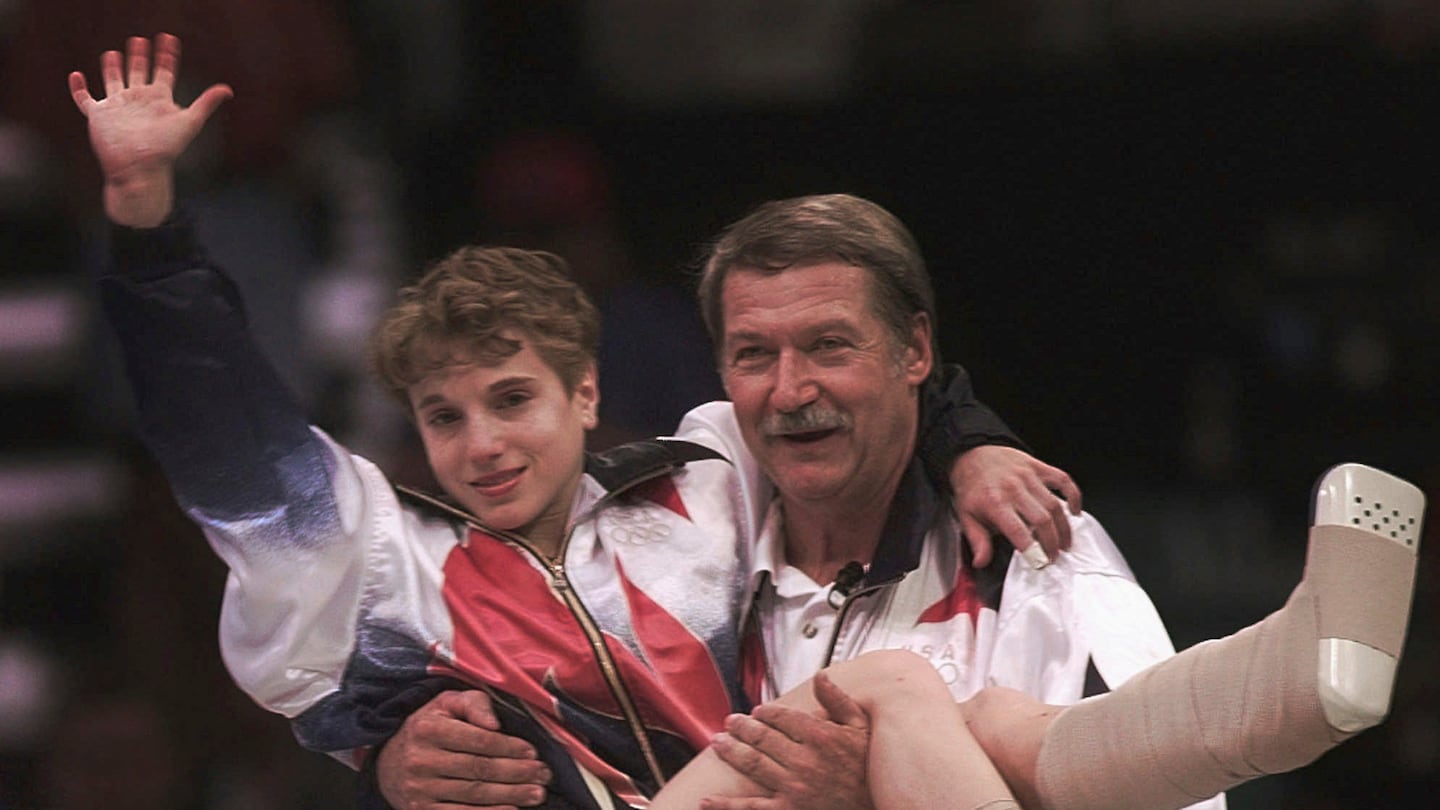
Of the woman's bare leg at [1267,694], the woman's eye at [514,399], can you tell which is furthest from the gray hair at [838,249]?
the woman's bare leg at [1267,694]

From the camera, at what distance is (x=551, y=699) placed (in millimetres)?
2000

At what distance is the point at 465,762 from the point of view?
1.97 metres

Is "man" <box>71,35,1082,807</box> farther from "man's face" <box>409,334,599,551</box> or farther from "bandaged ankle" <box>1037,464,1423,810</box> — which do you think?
"bandaged ankle" <box>1037,464,1423,810</box>

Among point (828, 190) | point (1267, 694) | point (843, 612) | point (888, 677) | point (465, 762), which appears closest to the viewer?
point (1267, 694)

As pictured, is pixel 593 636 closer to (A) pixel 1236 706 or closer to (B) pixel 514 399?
(B) pixel 514 399

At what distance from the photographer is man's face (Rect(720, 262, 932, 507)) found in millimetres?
2055

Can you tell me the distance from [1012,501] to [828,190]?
152 centimetres

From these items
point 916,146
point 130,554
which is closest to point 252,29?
point 130,554

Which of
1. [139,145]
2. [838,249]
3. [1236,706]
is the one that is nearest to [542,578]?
[838,249]

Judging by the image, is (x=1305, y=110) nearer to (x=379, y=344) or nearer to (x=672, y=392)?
(x=672, y=392)

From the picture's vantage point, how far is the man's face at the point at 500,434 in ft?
6.64

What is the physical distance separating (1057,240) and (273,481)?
1869 millimetres

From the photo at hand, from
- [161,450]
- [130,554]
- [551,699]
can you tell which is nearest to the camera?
[161,450]

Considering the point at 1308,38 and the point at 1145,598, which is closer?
the point at 1145,598
